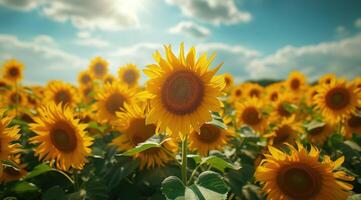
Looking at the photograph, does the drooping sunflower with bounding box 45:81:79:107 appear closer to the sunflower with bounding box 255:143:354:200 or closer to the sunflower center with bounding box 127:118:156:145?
the sunflower center with bounding box 127:118:156:145

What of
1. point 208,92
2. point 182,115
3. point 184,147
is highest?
point 208,92

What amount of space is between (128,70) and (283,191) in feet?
29.1

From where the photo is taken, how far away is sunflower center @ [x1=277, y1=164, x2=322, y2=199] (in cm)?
362

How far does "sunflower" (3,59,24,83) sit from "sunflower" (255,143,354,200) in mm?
10683

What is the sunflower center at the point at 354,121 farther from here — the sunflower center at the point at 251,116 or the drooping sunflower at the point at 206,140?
the drooping sunflower at the point at 206,140

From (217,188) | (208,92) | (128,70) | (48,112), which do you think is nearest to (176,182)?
(217,188)

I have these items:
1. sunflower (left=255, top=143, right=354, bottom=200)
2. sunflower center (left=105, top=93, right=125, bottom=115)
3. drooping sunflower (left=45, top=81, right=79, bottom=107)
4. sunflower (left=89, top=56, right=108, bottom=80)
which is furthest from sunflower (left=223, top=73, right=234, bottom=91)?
sunflower (left=255, top=143, right=354, bottom=200)

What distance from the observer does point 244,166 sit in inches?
183

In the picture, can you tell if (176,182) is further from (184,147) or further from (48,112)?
(48,112)

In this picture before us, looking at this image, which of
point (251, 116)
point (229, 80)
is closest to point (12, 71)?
point (229, 80)

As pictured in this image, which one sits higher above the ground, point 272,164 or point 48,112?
point 48,112

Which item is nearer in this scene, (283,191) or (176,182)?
(176,182)

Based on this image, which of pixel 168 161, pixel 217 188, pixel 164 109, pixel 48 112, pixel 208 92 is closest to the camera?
pixel 217 188

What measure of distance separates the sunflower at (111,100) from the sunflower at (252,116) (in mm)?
2491
